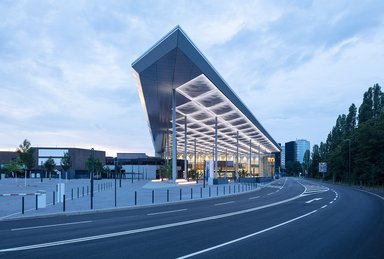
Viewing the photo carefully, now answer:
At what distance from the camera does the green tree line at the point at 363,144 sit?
58.6 metres

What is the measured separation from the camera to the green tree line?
192 feet

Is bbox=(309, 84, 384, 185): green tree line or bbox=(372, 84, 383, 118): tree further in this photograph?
bbox=(372, 84, 383, 118): tree

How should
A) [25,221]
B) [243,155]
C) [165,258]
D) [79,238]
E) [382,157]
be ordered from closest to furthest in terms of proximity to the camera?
[165,258], [79,238], [25,221], [382,157], [243,155]

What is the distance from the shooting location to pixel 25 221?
1756 cm

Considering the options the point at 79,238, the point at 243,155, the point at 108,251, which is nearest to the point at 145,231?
the point at 79,238

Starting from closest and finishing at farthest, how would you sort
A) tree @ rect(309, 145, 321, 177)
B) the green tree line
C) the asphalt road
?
the asphalt road → the green tree line → tree @ rect(309, 145, 321, 177)

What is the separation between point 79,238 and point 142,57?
93.6 ft

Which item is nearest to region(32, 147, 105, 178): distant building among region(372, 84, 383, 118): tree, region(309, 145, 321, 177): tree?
region(309, 145, 321, 177): tree

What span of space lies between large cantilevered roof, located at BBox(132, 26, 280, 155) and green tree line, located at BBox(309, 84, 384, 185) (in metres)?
15.9

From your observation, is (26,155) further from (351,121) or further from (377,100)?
(351,121)

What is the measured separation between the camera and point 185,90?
53000 millimetres

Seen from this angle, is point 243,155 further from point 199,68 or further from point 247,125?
point 199,68

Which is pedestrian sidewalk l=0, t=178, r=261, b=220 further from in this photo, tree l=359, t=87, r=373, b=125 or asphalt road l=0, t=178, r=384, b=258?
tree l=359, t=87, r=373, b=125

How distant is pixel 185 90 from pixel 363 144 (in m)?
26.0
